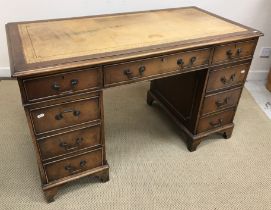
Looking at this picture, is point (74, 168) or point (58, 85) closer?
point (58, 85)

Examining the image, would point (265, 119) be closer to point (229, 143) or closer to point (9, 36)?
point (229, 143)

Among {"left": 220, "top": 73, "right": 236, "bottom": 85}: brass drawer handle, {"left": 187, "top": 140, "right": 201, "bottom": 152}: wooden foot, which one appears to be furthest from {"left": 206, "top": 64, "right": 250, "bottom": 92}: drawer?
{"left": 187, "top": 140, "right": 201, "bottom": 152}: wooden foot

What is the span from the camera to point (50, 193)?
1333 millimetres

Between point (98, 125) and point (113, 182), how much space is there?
0.40m

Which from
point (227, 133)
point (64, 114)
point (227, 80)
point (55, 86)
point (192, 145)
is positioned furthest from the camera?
point (227, 133)

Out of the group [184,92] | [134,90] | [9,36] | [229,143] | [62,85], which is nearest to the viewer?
[62,85]

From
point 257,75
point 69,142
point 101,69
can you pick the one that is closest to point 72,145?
point 69,142

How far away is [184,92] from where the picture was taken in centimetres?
164

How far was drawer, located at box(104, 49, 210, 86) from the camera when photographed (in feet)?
3.76

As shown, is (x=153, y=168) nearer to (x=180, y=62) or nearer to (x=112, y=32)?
(x=180, y=62)

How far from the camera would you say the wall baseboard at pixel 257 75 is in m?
2.47

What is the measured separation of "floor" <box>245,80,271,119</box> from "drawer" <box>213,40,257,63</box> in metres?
0.81

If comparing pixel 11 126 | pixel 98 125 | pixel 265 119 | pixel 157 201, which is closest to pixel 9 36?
pixel 98 125

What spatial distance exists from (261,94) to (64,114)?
1807 mm
